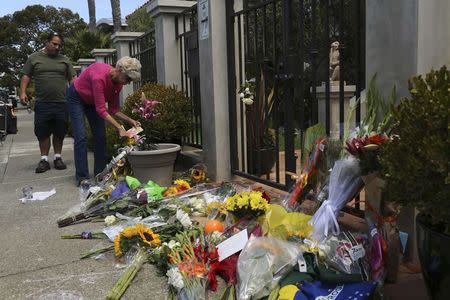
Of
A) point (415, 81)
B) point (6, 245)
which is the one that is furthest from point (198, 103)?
point (415, 81)

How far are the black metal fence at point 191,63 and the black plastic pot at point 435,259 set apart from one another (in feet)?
13.1

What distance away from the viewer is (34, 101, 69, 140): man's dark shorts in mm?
6484

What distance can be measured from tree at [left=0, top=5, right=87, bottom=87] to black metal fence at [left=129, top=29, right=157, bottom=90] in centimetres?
4695

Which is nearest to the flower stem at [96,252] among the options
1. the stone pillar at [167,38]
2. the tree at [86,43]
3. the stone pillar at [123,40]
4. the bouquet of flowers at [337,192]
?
the bouquet of flowers at [337,192]

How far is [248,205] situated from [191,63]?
3.26m

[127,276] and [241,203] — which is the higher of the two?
[241,203]

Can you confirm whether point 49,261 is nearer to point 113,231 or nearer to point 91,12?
point 113,231

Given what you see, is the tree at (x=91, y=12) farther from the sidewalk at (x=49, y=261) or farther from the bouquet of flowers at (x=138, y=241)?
the bouquet of flowers at (x=138, y=241)

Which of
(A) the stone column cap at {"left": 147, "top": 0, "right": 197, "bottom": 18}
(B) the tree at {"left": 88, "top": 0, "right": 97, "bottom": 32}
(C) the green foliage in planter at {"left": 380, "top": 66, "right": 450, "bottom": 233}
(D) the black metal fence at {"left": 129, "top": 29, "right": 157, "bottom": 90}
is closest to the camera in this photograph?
(C) the green foliage in planter at {"left": 380, "top": 66, "right": 450, "bottom": 233}

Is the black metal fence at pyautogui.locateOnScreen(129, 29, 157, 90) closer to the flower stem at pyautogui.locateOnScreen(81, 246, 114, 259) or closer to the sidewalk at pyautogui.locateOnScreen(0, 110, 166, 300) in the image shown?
the sidewalk at pyautogui.locateOnScreen(0, 110, 166, 300)

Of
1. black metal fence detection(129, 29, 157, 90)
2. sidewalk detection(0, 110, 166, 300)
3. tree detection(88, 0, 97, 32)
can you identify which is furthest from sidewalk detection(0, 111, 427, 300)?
tree detection(88, 0, 97, 32)

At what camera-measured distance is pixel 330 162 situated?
3.08 m

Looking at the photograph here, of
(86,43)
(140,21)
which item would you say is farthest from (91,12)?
(86,43)

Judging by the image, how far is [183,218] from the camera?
142 inches
